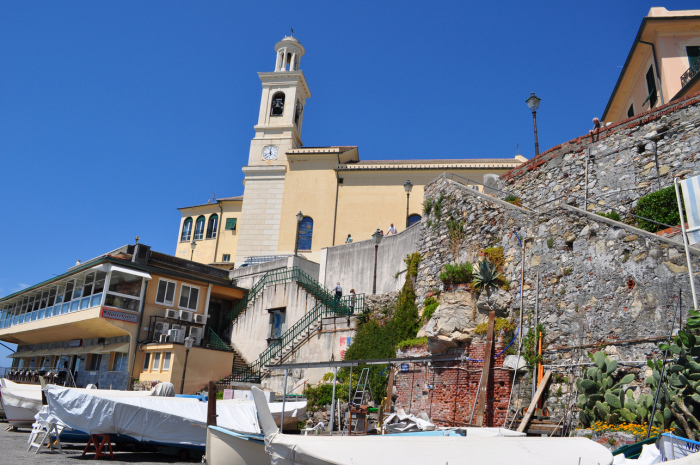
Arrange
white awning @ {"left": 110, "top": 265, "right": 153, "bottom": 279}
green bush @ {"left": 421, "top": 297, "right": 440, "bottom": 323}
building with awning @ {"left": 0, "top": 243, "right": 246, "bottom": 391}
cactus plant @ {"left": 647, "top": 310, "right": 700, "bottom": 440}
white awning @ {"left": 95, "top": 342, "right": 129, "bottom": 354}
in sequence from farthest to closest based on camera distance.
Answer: white awning @ {"left": 95, "top": 342, "right": 129, "bottom": 354}, white awning @ {"left": 110, "top": 265, "right": 153, "bottom": 279}, building with awning @ {"left": 0, "top": 243, "right": 246, "bottom": 391}, green bush @ {"left": 421, "top": 297, "right": 440, "bottom": 323}, cactus plant @ {"left": 647, "top": 310, "right": 700, "bottom": 440}

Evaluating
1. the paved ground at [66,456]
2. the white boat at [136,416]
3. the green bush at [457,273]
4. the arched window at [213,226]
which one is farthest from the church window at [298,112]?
the white boat at [136,416]

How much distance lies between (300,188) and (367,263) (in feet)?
47.4

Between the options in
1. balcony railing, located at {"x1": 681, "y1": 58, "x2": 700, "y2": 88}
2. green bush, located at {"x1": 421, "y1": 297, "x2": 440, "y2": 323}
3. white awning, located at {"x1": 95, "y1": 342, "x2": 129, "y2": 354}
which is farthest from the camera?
white awning, located at {"x1": 95, "y1": 342, "x2": 129, "y2": 354}

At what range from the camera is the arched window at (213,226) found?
1639 inches

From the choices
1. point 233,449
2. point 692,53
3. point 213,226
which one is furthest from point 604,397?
point 213,226

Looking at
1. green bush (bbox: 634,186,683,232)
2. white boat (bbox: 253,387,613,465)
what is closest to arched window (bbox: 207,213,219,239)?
green bush (bbox: 634,186,683,232)

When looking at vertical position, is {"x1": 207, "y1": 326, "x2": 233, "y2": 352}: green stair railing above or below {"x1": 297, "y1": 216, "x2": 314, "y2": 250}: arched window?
below

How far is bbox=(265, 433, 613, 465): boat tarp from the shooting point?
21.7 ft

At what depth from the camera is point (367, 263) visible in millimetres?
23266

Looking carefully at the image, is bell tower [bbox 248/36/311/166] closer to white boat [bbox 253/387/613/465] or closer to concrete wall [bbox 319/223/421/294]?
concrete wall [bbox 319/223/421/294]

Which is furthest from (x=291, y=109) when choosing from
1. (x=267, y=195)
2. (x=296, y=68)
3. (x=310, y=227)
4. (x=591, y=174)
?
(x=591, y=174)

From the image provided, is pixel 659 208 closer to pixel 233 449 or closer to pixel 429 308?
pixel 429 308

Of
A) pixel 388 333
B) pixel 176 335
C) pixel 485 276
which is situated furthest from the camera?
pixel 176 335

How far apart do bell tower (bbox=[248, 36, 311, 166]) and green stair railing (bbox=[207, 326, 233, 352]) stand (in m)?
15.3
